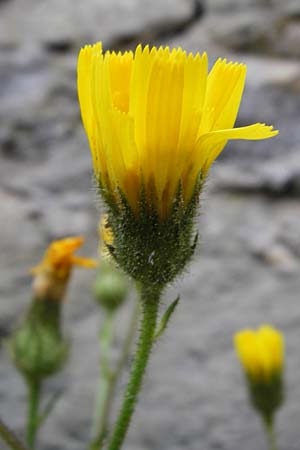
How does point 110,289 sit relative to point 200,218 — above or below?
above

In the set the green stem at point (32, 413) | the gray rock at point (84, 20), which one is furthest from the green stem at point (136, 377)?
the gray rock at point (84, 20)

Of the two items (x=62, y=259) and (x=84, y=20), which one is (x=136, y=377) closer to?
(x=62, y=259)

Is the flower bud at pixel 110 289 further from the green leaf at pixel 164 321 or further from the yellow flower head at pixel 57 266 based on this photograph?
the green leaf at pixel 164 321

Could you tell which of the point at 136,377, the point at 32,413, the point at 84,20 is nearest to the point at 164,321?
the point at 136,377

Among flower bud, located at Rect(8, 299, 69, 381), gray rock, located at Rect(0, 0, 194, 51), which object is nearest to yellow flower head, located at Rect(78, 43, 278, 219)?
flower bud, located at Rect(8, 299, 69, 381)

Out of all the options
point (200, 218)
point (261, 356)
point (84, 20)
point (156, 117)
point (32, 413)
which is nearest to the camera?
point (156, 117)

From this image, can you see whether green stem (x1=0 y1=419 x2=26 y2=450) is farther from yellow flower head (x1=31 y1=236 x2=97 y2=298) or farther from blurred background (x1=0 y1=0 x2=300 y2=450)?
blurred background (x1=0 y1=0 x2=300 y2=450)
